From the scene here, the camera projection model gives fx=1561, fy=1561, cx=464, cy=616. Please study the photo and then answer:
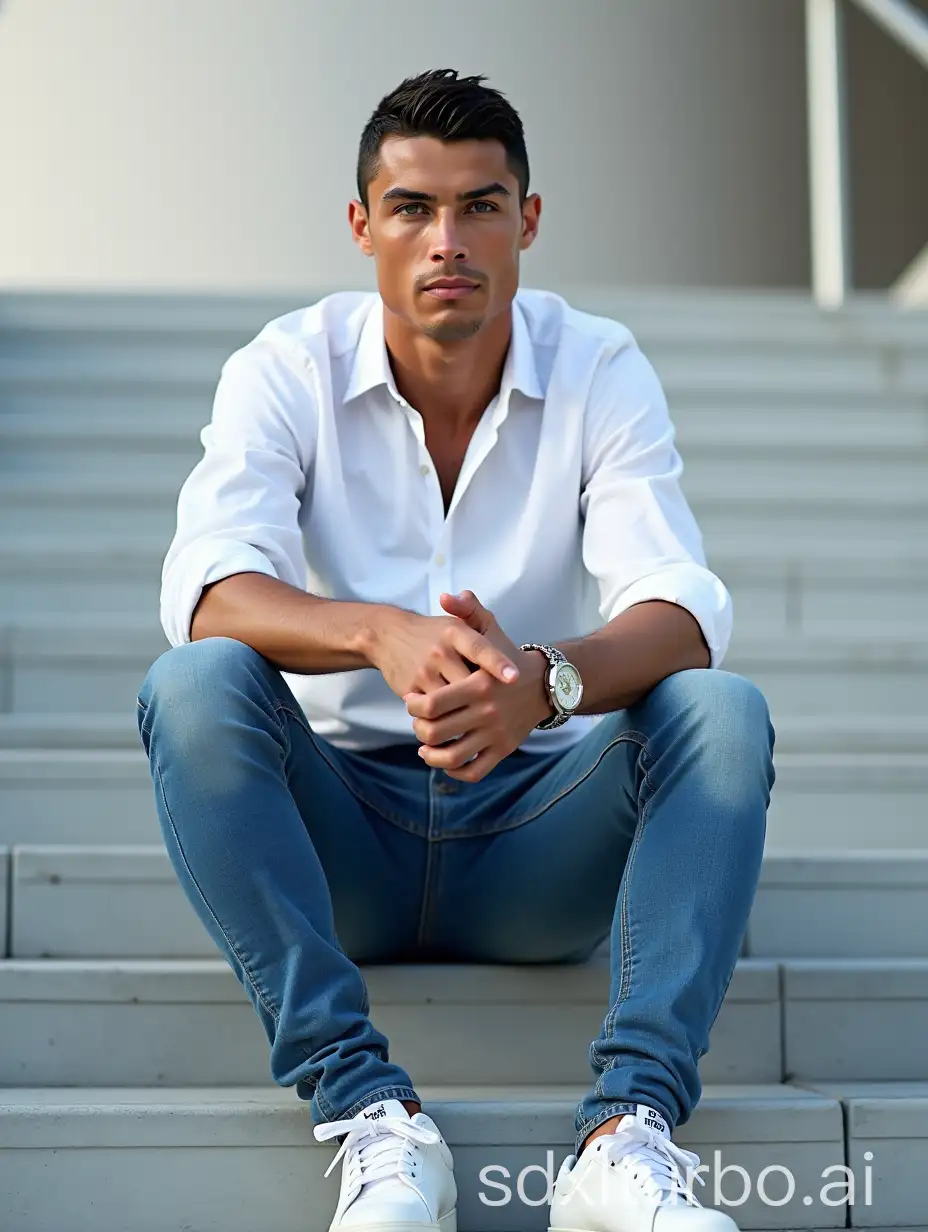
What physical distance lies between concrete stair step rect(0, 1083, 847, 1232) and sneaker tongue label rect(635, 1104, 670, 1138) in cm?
15

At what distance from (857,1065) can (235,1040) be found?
0.69m

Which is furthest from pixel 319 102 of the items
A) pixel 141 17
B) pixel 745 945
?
pixel 745 945

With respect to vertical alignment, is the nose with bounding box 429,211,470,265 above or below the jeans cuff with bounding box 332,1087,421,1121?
above

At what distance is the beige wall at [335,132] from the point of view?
571 cm

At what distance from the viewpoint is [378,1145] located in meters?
1.33

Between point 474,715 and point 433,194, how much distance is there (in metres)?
0.63

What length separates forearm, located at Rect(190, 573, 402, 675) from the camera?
4.94 feet

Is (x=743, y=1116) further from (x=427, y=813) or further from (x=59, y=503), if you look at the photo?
(x=59, y=503)

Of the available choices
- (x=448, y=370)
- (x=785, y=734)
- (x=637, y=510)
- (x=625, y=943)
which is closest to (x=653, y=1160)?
(x=625, y=943)

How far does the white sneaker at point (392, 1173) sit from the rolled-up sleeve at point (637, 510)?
1.84ft

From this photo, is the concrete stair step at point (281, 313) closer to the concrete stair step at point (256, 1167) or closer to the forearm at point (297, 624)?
the forearm at point (297, 624)

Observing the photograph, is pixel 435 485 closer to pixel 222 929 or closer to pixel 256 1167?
pixel 222 929

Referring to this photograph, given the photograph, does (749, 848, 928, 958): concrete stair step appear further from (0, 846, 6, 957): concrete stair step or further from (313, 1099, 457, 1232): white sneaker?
(0, 846, 6, 957): concrete stair step

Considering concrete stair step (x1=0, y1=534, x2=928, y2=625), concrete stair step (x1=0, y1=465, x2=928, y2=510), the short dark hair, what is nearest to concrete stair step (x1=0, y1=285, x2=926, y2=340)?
concrete stair step (x1=0, y1=465, x2=928, y2=510)
